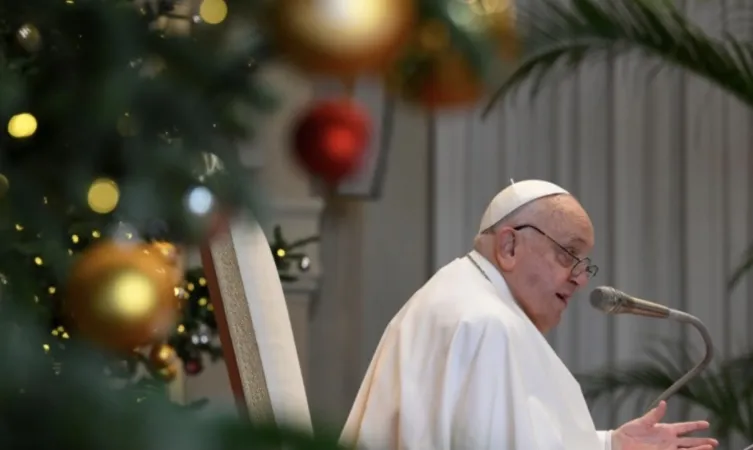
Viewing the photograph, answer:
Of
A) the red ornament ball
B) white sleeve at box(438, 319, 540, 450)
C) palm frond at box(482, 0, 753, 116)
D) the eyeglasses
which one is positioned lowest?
white sleeve at box(438, 319, 540, 450)

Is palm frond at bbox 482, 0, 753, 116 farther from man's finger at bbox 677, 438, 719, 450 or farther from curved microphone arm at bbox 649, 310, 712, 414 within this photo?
man's finger at bbox 677, 438, 719, 450

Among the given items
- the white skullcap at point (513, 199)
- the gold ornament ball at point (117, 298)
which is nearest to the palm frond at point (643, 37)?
the white skullcap at point (513, 199)

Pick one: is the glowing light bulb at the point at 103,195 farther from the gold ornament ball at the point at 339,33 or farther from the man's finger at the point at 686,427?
the man's finger at the point at 686,427

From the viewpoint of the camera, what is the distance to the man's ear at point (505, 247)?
2.82 meters

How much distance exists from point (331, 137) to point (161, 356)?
199 cm

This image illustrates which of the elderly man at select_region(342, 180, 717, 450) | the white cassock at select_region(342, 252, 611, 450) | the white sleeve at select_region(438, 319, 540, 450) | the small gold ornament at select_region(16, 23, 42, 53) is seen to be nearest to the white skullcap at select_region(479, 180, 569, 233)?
the elderly man at select_region(342, 180, 717, 450)

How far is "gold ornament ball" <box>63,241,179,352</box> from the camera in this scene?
56 centimetres

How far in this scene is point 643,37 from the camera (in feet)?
12.4

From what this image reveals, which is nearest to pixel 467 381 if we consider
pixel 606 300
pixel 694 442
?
pixel 606 300

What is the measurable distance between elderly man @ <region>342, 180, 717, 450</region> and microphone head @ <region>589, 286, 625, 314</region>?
7.0 inches

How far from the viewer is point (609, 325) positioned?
4629 mm

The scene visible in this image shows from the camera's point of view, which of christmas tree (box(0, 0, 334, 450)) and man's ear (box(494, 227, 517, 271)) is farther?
man's ear (box(494, 227, 517, 271))

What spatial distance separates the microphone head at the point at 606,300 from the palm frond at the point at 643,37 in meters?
1.29

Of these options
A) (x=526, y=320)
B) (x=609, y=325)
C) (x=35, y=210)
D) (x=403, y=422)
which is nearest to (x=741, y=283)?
(x=609, y=325)
